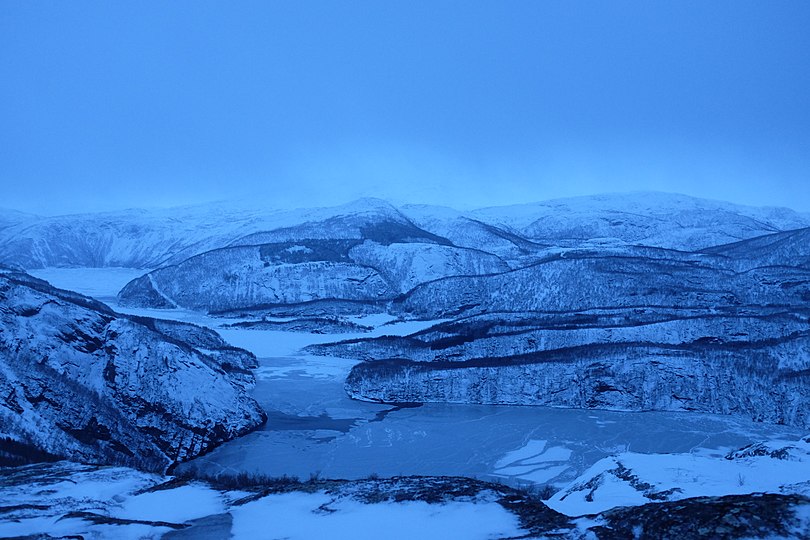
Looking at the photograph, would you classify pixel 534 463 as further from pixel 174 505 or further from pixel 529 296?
pixel 529 296

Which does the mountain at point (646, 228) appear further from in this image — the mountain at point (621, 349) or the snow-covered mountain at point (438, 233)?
the mountain at point (621, 349)

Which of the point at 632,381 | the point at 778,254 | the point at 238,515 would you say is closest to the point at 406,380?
the point at 632,381

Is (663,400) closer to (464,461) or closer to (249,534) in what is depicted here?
(464,461)

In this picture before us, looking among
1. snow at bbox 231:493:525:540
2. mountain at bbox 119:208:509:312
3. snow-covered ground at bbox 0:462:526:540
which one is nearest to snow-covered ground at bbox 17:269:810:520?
snow at bbox 231:493:525:540

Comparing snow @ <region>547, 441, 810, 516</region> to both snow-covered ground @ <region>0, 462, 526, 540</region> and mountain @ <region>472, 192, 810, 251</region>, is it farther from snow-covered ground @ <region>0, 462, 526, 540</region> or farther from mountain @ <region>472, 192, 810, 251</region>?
mountain @ <region>472, 192, 810, 251</region>

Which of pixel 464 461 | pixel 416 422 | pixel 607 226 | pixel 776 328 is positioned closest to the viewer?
pixel 464 461

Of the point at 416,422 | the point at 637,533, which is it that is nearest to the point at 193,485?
the point at 637,533
